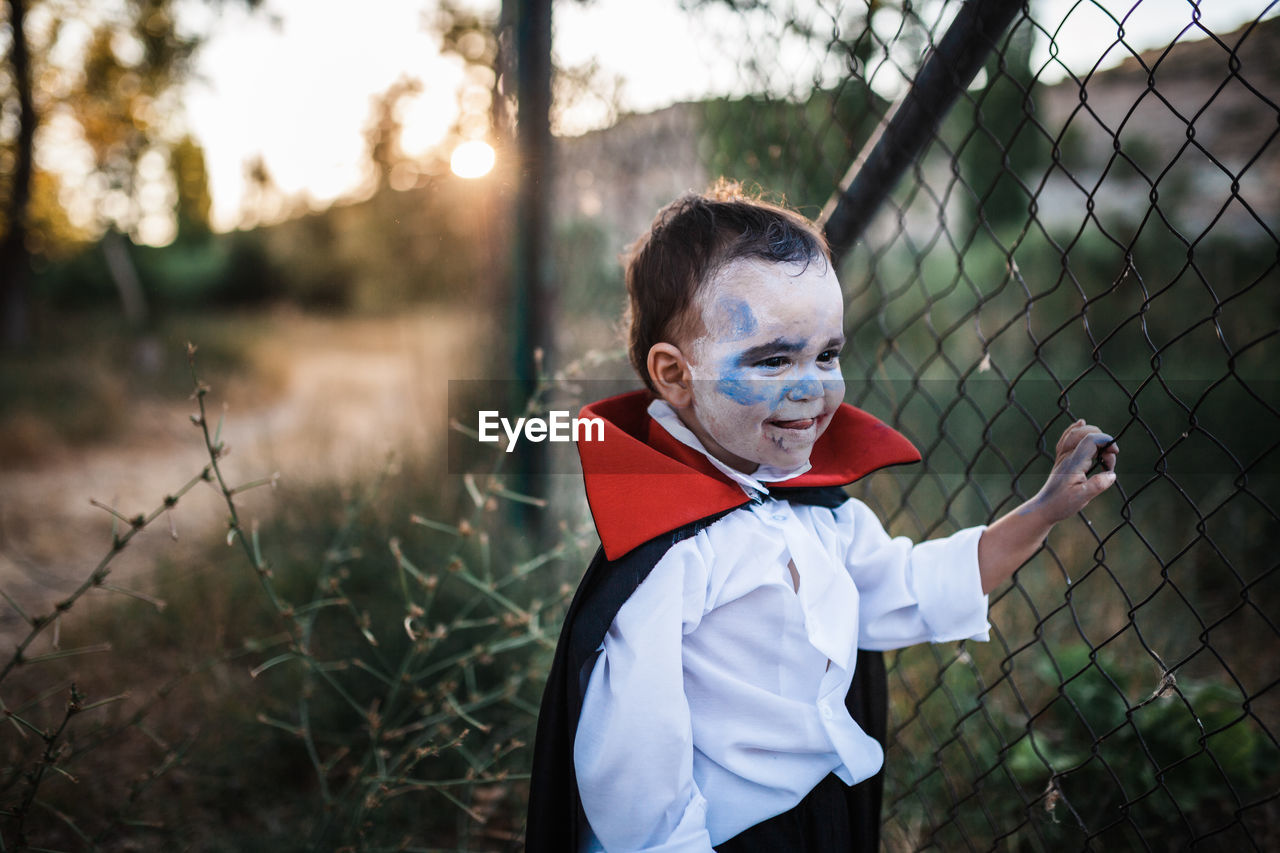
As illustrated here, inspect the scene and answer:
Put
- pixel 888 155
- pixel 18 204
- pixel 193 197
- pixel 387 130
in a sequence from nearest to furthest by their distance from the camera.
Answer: pixel 888 155 < pixel 387 130 < pixel 18 204 < pixel 193 197

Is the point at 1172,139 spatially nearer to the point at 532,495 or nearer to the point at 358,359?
the point at 358,359

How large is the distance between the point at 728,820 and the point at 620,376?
6.99 ft

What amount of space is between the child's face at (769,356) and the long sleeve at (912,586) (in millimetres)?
299

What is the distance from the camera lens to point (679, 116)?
312 cm

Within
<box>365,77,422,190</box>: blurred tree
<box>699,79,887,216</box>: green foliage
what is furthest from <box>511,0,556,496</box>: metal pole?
<box>365,77,422,190</box>: blurred tree

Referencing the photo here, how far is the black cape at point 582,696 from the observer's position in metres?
1.26

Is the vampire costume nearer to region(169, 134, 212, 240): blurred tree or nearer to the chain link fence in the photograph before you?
the chain link fence

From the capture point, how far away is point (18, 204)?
8.92 meters

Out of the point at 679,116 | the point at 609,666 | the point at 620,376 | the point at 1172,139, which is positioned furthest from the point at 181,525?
the point at 1172,139

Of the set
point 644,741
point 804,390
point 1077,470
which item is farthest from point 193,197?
point 1077,470

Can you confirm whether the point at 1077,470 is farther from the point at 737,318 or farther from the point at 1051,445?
the point at 1051,445

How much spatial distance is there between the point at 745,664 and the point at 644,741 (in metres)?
0.24

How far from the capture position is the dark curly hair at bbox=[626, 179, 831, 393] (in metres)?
1.31

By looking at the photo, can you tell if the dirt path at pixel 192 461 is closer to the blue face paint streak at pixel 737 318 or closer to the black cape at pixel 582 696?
the black cape at pixel 582 696
